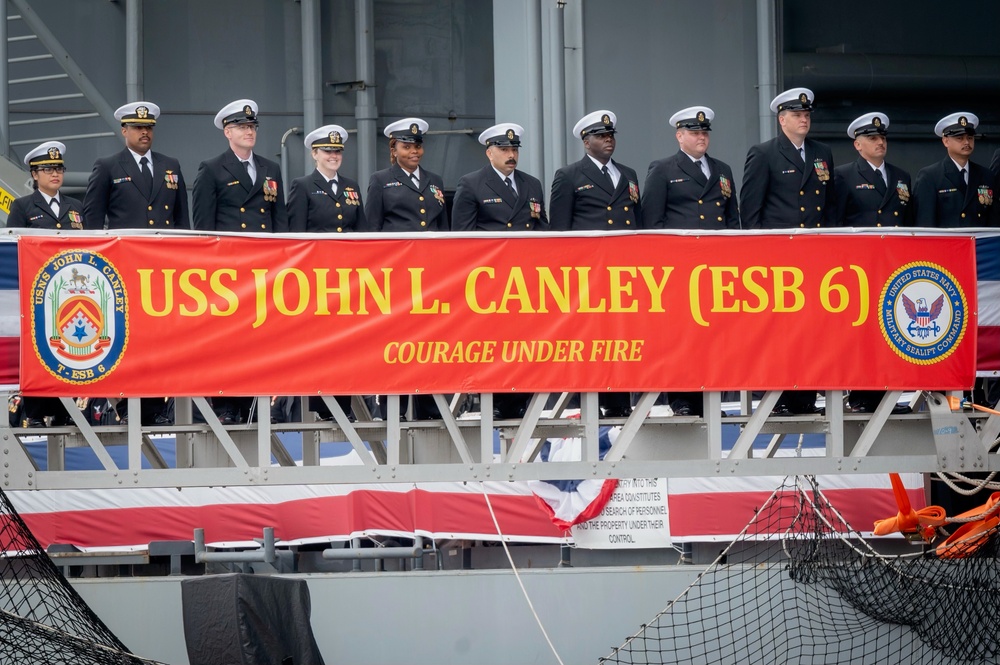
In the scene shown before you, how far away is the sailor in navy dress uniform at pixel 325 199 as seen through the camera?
8.77m

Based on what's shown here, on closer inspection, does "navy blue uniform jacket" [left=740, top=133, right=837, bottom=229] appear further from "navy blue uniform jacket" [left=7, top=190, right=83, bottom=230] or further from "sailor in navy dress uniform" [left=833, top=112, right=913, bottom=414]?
"navy blue uniform jacket" [left=7, top=190, right=83, bottom=230]

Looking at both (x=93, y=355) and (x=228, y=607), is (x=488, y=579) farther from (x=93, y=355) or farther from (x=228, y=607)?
(x=93, y=355)

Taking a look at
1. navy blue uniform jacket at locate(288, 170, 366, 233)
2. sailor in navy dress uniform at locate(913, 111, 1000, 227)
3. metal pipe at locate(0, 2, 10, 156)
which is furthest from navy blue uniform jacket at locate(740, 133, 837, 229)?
metal pipe at locate(0, 2, 10, 156)

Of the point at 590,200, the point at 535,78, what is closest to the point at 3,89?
the point at 535,78

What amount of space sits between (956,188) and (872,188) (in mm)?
586

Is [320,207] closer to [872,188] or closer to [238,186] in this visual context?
[238,186]

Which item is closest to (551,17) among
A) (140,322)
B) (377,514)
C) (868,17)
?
(377,514)

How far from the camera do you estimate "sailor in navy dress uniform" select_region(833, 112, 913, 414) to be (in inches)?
342

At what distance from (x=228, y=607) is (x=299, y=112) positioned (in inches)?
408

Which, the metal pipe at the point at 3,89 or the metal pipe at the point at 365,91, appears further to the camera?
the metal pipe at the point at 365,91

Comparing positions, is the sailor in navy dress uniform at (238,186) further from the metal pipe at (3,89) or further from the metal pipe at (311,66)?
the metal pipe at (311,66)

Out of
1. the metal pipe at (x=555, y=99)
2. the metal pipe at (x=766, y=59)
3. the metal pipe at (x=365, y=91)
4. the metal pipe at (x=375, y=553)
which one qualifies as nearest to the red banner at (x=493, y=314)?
the metal pipe at (x=375, y=553)

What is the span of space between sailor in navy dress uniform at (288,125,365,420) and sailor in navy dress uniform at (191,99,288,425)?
0.43 meters

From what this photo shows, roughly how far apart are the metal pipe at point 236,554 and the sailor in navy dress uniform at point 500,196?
7.75ft
